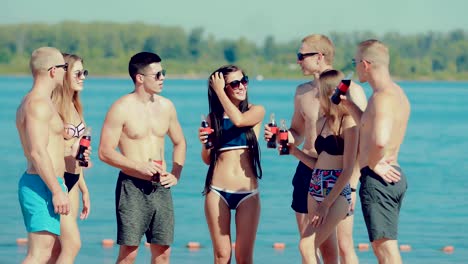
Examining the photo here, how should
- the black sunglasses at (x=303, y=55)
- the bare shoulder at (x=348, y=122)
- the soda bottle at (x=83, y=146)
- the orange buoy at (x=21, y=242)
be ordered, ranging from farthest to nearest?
1. the orange buoy at (x=21, y=242)
2. the black sunglasses at (x=303, y=55)
3. the soda bottle at (x=83, y=146)
4. the bare shoulder at (x=348, y=122)

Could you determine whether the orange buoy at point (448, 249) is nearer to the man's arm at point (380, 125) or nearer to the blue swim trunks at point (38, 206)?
the man's arm at point (380, 125)

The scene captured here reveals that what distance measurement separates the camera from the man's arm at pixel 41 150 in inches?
307

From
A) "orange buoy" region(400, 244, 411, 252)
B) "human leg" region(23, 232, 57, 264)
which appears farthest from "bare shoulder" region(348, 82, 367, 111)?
"orange buoy" region(400, 244, 411, 252)

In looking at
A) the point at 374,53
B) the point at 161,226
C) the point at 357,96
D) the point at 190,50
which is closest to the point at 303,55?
the point at 357,96

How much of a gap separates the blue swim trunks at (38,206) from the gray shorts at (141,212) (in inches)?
25.0

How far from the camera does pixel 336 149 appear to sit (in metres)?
8.10

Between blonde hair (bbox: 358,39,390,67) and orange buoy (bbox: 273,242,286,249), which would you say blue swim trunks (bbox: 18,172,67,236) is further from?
orange buoy (bbox: 273,242,286,249)

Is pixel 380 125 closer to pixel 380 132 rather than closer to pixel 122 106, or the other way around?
pixel 380 132

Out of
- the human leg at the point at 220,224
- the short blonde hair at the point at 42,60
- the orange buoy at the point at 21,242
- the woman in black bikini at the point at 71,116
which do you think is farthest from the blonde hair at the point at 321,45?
the orange buoy at the point at 21,242

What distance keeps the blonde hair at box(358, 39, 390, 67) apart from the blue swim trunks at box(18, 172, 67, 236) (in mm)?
2524

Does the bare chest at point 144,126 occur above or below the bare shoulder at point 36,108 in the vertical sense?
below

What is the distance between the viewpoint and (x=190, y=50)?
148m

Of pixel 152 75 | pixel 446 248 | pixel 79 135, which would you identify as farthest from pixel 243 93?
pixel 446 248

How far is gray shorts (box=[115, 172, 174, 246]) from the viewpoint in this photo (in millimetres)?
8461
